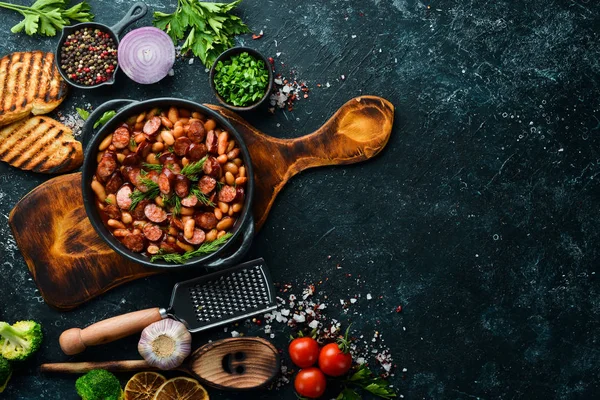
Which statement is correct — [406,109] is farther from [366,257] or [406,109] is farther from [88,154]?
[88,154]

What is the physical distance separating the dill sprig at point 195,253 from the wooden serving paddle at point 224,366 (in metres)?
0.64

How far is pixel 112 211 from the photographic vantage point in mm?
3666

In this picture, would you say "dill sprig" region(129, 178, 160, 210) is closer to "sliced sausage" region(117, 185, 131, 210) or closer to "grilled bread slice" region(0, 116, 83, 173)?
"sliced sausage" region(117, 185, 131, 210)

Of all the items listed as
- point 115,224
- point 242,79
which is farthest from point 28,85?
point 242,79

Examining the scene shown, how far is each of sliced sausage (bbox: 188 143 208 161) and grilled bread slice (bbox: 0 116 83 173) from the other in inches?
32.1

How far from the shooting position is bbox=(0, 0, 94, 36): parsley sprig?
4.00m

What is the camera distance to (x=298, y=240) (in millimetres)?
4039

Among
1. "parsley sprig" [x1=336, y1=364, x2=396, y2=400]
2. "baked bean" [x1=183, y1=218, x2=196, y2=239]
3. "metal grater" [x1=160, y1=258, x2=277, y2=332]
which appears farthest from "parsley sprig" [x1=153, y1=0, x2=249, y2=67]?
"parsley sprig" [x1=336, y1=364, x2=396, y2=400]

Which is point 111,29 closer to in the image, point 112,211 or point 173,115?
A: point 173,115

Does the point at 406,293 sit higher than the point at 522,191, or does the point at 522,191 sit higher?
the point at 522,191

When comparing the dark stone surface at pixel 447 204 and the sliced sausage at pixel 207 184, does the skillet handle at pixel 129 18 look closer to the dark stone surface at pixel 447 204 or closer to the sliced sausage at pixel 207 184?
the dark stone surface at pixel 447 204

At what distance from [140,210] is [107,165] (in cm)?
31

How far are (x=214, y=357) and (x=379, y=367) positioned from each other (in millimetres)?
1036

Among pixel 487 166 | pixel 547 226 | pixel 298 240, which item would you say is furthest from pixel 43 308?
pixel 547 226
